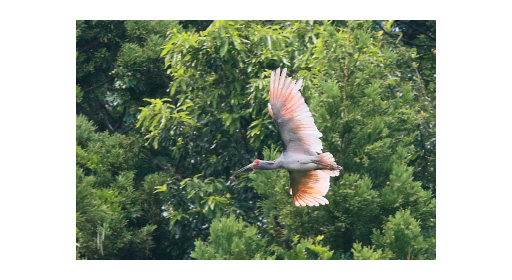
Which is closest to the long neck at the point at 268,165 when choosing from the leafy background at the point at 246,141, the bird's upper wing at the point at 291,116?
the bird's upper wing at the point at 291,116

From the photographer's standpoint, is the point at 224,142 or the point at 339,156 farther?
the point at 224,142

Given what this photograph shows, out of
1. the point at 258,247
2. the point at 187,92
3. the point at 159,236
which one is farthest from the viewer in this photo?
the point at 159,236

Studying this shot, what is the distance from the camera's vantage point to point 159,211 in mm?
9461

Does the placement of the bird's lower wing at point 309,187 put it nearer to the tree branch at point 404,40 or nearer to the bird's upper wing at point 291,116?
the bird's upper wing at point 291,116

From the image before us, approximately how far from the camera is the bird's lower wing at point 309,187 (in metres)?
7.00

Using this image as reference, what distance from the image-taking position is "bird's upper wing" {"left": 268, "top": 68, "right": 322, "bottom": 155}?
645 cm

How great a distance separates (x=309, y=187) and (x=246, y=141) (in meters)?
1.76

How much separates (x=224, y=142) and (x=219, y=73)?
635 mm

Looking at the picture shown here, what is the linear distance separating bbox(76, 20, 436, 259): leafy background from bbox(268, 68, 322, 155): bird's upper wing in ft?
3.47

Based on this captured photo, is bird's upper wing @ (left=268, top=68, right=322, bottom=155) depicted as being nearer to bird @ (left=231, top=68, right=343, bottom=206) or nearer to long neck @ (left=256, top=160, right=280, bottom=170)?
bird @ (left=231, top=68, right=343, bottom=206)

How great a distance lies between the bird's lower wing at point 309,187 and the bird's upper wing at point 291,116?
0.35 metres

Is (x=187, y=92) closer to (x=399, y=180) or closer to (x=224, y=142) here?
(x=224, y=142)

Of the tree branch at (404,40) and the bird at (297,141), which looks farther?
the tree branch at (404,40)
